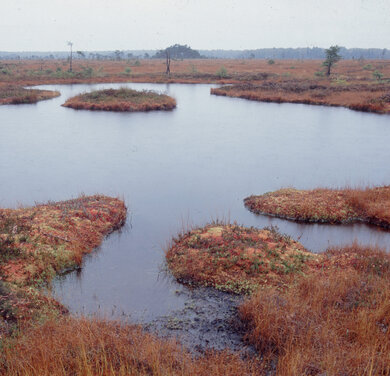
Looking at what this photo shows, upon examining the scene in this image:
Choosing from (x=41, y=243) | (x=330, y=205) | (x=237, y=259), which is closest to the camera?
(x=237, y=259)

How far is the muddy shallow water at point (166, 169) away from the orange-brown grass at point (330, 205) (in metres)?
0.64

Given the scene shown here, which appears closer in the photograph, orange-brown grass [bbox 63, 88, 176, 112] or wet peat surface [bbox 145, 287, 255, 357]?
wet peat surface [bbox 145, 287, 255, 357]

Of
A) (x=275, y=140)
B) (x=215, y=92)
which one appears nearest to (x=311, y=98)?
(x=215, y=92)

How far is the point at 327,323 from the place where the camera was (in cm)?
795

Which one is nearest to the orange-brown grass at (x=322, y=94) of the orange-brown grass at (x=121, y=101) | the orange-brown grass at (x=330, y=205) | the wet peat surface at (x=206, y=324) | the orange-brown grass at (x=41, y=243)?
the orange-brown grass at (x=121, y=101)

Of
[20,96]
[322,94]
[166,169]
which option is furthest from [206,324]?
[20,96]

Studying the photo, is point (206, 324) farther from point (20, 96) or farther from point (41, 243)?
point (20, 96)

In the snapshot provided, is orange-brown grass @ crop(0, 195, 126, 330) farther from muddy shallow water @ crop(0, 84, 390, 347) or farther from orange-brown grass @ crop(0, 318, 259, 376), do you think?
orange-brown grass @ crop(0, 318, 259, 376)

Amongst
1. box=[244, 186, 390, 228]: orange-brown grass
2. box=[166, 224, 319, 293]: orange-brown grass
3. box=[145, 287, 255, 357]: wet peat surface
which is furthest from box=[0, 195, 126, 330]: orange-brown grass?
box=[244, 186, 390, 228]: orange-brown grass

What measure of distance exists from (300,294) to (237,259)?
255 centimetres

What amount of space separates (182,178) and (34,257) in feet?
36.6

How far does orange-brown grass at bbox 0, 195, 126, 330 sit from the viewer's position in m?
9.23

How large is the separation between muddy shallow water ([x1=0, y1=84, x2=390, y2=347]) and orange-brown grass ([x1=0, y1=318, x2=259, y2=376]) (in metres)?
1.77

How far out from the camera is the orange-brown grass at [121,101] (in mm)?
39719
